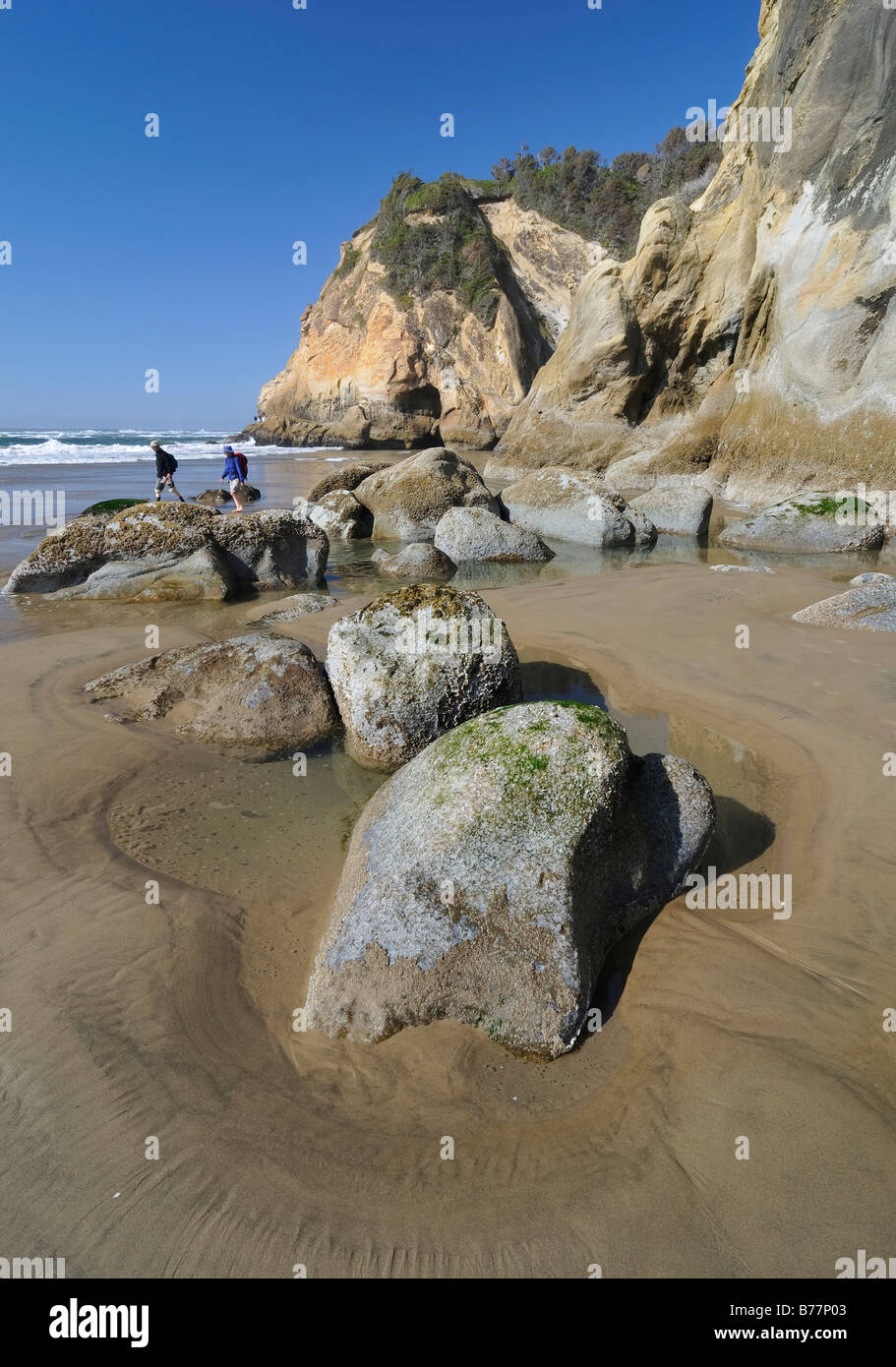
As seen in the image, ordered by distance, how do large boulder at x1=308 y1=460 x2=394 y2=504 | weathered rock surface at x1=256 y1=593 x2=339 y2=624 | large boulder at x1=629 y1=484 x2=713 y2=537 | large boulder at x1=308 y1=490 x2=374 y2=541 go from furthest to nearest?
large boulder at x1=308 y1=460 x2=394 y2=504
large boulder at x1=308 y1=490 x2=374 y2=541
large boulder at x1=629 y1=484 x2=713 y2=537
weathered rock surface at x1=256 y1=593 x2=339 y2=624

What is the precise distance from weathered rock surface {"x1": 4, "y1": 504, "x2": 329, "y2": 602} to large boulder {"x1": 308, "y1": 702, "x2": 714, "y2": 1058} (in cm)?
720

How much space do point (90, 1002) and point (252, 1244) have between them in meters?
1.24

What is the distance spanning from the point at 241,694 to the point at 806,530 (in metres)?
11.2

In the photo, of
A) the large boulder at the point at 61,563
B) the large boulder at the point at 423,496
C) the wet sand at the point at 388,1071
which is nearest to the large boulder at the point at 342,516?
the large boulder at the point at 423,496

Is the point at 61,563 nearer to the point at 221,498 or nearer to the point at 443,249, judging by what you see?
the point at 221,498

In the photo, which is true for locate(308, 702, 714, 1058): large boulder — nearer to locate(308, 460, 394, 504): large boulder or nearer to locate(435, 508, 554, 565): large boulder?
locate(435, 508, 554, 565): large boulder

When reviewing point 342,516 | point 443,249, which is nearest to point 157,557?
point 342,516

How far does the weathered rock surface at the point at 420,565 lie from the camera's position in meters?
11.5

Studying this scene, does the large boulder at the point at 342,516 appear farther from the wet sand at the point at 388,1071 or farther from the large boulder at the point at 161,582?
the wet sand at the point at 388,1071

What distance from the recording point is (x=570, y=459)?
76.4 feet

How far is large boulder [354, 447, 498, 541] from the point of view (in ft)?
48.4

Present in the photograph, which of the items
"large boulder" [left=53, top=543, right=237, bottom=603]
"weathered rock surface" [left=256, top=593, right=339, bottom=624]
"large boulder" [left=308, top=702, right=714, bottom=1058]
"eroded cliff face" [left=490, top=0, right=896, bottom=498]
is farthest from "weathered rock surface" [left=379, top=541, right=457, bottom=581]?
"eroded cliff face" [left=490, top=0, right=896, bottom=498]

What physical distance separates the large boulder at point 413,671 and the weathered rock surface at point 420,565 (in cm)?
603
